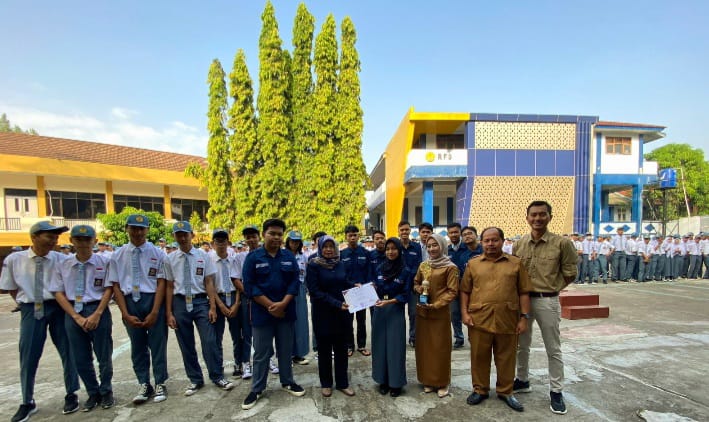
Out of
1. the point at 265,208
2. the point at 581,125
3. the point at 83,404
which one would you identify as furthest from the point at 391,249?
the point at 581,125

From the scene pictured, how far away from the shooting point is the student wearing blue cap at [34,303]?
340cm

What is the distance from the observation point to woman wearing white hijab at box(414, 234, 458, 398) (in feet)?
11.6

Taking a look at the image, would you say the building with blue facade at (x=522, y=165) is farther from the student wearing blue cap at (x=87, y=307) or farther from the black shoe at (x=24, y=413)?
the black shoe at (x=24, y=413)

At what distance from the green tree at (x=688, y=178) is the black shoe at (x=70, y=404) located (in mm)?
43408

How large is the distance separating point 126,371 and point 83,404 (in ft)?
3.10

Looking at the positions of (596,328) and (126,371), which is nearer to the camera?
(126,371)

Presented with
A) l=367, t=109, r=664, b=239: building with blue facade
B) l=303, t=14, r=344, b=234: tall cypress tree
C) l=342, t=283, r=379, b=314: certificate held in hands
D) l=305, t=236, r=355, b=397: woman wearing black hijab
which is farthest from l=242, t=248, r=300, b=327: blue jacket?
l=367, t=109, r=664, b=239: building with blue facade

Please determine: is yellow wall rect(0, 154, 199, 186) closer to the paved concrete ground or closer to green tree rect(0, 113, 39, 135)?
the paved concrete ground

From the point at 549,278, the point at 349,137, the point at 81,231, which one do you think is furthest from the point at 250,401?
the point at 349,137

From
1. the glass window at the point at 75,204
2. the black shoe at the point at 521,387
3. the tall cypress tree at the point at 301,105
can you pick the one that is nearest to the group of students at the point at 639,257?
the black shoe at the point at 521,387

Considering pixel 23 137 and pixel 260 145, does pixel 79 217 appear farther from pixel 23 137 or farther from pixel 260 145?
pixel 260 145

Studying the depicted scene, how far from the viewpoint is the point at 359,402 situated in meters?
3.53

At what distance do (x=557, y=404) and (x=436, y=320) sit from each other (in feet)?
4.32

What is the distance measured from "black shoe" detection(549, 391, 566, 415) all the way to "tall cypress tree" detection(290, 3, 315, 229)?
1300 cm
